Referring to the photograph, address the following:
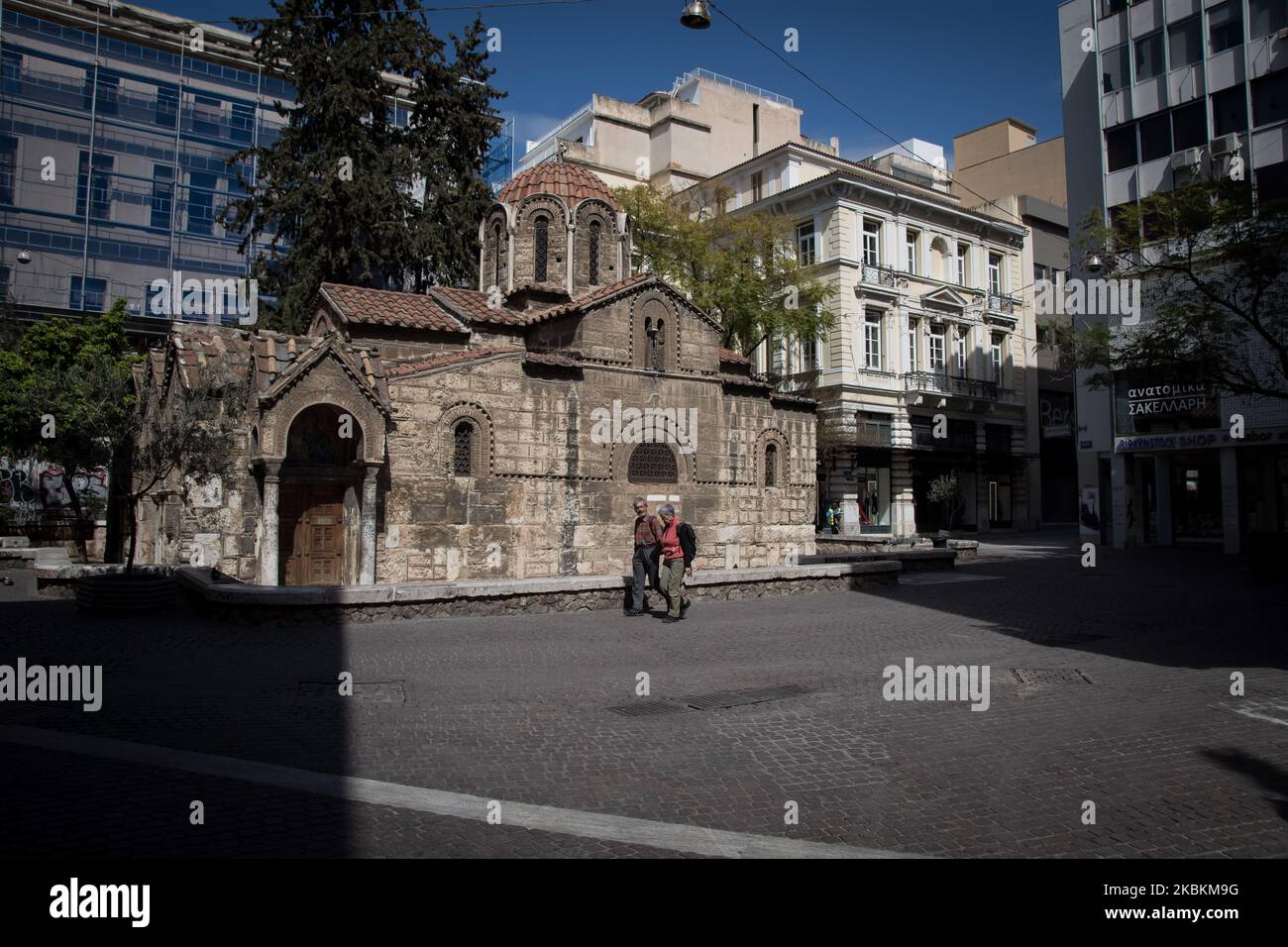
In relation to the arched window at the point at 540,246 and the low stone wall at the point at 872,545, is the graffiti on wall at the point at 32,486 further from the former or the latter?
the low stone wall at the point at 872,545

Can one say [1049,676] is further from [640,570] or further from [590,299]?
[590,299]

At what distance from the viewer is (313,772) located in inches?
242

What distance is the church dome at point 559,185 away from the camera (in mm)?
24094

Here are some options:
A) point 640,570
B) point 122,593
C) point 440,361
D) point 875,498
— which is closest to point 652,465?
point 440,361

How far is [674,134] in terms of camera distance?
155 ft

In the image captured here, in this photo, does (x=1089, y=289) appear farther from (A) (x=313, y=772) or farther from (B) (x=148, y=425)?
(A) (x=313, y=772)

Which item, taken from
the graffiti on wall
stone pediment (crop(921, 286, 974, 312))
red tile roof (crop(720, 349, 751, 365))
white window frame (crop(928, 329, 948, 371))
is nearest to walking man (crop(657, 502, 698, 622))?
red tile roof (crop(720, 349, 751, 365))

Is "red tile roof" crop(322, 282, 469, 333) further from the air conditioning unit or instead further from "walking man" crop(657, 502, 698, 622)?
the air conditioning unit

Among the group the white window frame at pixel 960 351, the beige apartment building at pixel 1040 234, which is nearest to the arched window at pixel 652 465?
the white window frame at pixel 960 351

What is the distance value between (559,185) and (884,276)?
20.5 metres

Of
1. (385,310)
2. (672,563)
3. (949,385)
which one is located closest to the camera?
(672,563)

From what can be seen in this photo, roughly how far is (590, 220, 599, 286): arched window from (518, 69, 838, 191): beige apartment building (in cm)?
2283

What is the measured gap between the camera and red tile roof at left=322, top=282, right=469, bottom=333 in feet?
66.2

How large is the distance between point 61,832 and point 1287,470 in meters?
35.7
